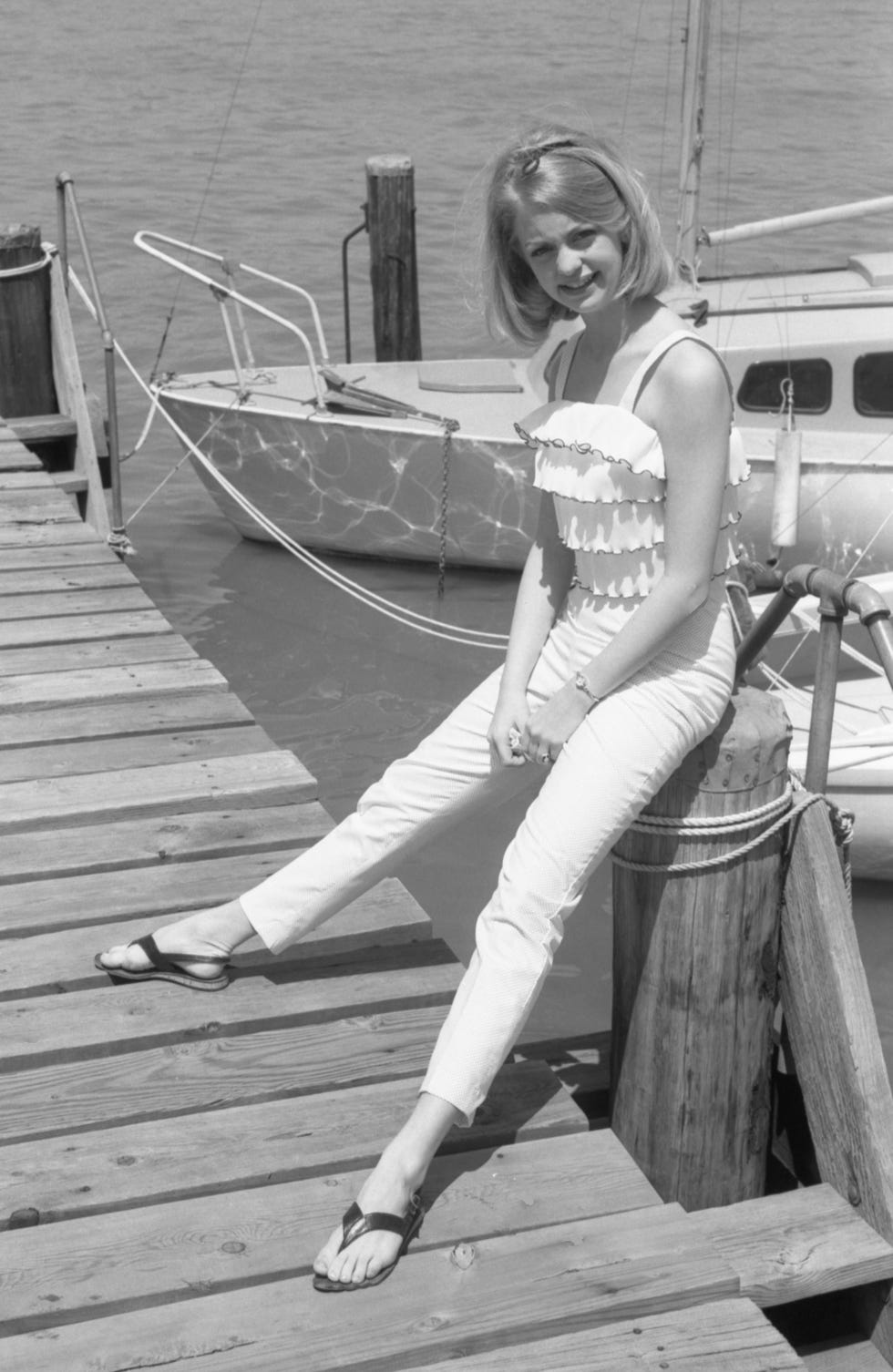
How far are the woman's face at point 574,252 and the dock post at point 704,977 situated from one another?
2.54 feet

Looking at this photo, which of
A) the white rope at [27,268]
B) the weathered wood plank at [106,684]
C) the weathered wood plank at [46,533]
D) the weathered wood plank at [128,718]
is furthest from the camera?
the white rope at [27,268]

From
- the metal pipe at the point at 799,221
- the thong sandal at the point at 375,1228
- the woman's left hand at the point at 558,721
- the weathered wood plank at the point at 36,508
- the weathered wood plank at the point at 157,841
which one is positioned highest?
the woman's left hand at the point at 558,721

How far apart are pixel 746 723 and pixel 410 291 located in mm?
8887

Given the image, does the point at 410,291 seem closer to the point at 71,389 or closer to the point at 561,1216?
the point at 71,389

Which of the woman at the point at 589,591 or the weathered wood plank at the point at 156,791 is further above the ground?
the woman at the point at 589,591

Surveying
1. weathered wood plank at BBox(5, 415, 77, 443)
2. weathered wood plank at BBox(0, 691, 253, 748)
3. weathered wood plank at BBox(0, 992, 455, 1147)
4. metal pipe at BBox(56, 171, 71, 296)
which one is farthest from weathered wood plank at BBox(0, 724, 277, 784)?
metal pipe at BBox(56, 171, 71, 296)

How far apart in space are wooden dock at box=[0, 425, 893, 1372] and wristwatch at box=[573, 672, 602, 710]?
768 millimetres

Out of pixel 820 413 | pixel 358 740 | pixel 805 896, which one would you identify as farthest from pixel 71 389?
pixel 805 896

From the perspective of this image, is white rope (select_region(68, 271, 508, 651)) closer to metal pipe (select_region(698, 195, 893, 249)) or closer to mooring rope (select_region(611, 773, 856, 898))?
metal pipe (select_region(698, 195, 893, 249))

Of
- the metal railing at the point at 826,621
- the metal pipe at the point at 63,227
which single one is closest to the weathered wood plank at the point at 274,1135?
the metal railing at the point at 826,621

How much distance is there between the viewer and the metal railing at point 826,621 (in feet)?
10.5

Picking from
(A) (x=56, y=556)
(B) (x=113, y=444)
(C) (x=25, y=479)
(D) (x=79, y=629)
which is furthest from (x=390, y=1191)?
(B) (x=113, y=444)

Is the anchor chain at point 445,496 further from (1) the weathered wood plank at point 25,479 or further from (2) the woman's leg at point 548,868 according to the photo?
(2) the woman's leg at point 548,868

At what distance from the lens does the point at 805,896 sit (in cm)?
319
